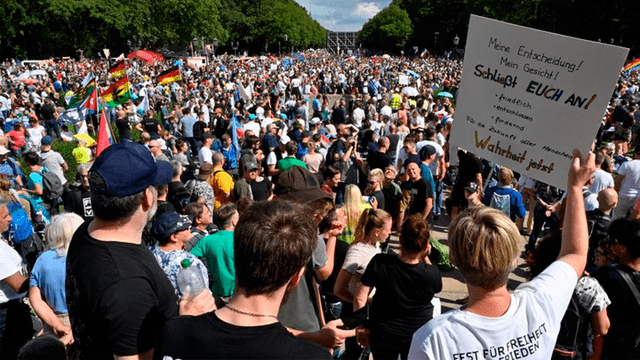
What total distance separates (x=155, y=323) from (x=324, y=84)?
29395 mm

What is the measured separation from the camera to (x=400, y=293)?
11.2ft

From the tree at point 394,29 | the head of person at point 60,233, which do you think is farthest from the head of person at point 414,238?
the tree at point 394,29

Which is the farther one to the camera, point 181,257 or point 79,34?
point 79,34

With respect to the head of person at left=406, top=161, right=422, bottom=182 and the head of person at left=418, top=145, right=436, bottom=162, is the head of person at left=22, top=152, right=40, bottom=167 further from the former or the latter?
the head of person at left=418, top=145, right=436, bottom=162

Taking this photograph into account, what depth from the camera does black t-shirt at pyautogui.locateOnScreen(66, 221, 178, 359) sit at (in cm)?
190

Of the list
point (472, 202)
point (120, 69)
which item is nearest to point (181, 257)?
point (472, 202)

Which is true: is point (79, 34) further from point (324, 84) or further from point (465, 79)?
point (465, 79)

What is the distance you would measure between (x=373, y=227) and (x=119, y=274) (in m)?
2.63

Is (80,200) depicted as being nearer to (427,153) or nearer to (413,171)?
(413,171)

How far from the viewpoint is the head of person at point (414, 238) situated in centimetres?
346

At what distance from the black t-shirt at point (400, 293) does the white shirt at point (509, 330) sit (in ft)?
4.49

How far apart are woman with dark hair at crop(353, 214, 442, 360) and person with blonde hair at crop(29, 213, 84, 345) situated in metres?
2.14

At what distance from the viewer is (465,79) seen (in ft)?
12.1

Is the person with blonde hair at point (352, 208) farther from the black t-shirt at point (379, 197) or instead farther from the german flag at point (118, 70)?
the german flag at point (118, 70)
